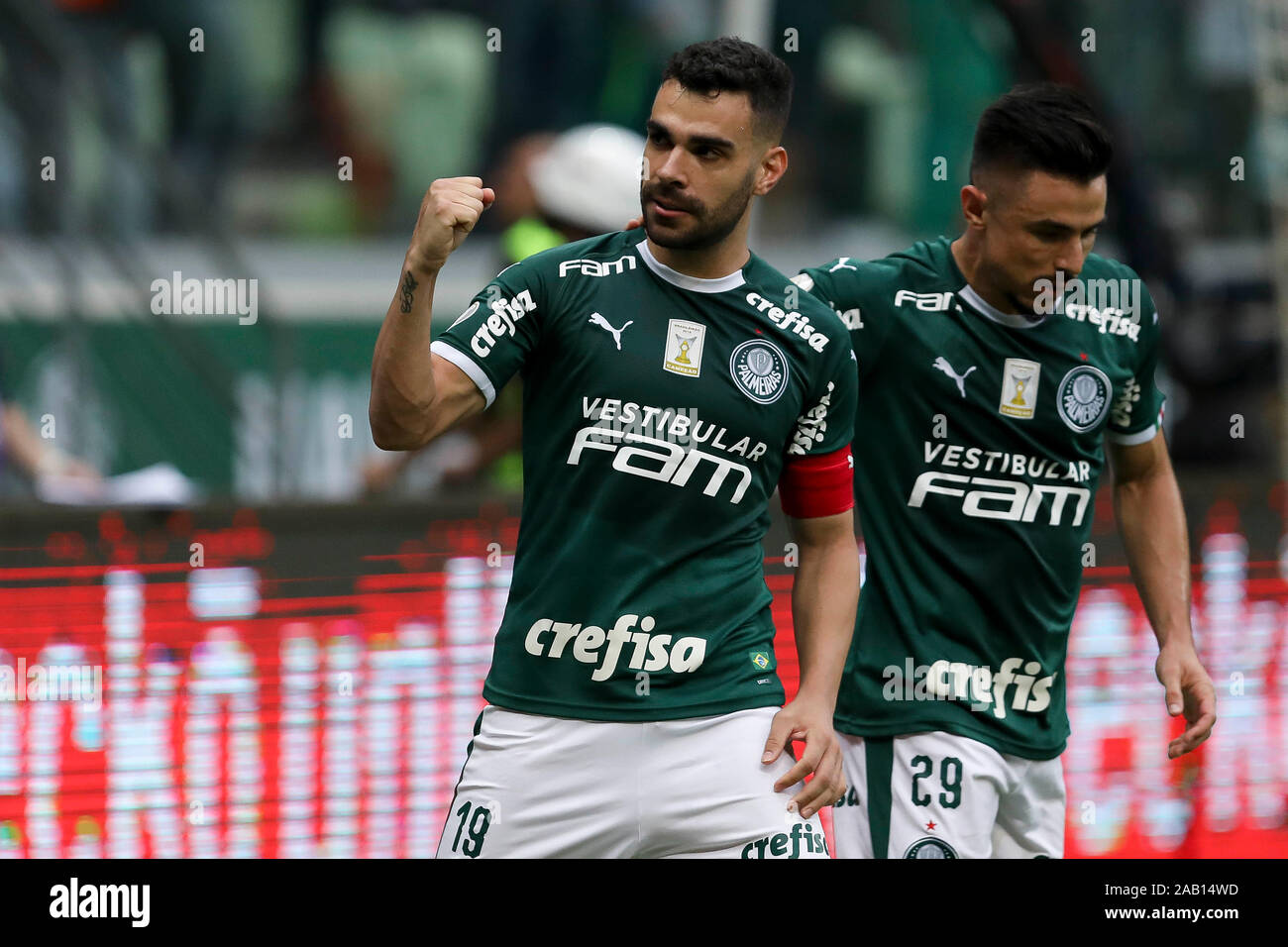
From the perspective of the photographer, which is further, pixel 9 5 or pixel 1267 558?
pixel 9 5

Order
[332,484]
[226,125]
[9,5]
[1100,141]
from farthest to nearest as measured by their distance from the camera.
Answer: [226,125], [332,484], [9,5], [1100,141]

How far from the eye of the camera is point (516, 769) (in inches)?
138

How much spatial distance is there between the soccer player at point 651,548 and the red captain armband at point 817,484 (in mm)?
110

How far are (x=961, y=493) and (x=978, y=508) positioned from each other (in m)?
0.05

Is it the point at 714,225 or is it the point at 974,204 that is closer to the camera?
the point at 714,225

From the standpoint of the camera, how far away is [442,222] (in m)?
3.12

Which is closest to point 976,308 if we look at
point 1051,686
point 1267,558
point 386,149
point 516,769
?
point 1051,686

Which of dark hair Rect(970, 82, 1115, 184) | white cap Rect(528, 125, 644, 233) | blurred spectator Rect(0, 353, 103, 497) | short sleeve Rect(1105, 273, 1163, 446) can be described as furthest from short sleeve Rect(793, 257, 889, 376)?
blurred spectator Rect(0, 353, 103, 497)

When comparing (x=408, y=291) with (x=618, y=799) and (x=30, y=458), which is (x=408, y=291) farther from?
(x=30, y=458)

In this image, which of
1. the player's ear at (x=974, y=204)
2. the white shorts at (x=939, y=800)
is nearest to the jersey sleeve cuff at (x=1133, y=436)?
the player's ear at (x=974, y=204)

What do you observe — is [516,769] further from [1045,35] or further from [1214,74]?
[1214,74]

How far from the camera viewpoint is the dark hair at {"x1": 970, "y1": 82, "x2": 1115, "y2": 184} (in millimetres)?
3982

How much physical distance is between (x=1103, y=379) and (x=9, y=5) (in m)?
6.34

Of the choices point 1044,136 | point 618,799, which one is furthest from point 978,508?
point 618,799
